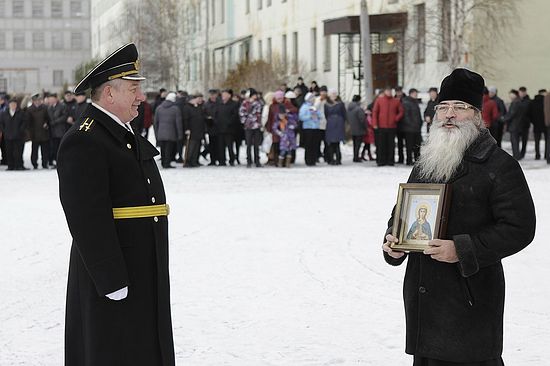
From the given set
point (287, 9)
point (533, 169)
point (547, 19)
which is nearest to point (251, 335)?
point (533, 169)

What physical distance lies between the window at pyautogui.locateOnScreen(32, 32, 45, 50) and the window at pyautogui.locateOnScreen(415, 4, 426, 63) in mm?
85819

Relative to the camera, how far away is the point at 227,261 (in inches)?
478

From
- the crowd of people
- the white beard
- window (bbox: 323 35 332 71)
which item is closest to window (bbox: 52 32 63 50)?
window (bbox: 323 35 332 71)

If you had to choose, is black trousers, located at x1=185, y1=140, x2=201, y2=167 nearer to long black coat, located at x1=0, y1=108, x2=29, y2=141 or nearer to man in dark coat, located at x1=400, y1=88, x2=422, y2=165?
long black coat, located at x1=0, y1=108, x2=29, y2=141

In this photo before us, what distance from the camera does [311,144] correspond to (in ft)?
87.9

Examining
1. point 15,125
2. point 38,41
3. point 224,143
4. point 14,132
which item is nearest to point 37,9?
point 38,41

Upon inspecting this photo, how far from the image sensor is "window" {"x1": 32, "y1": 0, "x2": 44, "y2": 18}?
121 m

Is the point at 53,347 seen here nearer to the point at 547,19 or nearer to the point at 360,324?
the point at 360,324

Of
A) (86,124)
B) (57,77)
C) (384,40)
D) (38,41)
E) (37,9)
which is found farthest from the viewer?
(37,9)

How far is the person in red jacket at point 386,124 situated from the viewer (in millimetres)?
26047

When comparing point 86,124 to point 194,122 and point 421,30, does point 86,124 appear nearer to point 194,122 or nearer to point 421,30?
point 194,122

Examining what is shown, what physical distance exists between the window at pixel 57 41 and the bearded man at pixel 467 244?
117475mm

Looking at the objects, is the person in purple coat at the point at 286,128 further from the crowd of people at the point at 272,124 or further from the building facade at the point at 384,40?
the building facade at the point at 384,40

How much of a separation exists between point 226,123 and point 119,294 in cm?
2144
